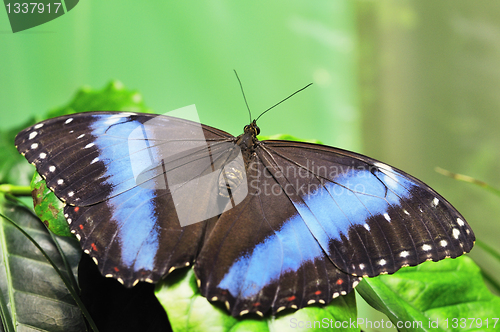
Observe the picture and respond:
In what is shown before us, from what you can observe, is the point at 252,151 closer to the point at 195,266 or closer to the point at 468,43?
the point at 195,266

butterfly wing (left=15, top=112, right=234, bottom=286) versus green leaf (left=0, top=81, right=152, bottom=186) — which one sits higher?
green leaf (left=0, top=81, right=152, bottom=186)

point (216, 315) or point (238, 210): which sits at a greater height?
point (238, 210)

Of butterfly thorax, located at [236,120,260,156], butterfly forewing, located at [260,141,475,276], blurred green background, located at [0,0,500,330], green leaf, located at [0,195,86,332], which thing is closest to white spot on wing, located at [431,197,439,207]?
butterfly forewing, located at [260,141,475,276]

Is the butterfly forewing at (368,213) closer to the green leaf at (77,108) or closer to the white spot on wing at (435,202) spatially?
the white spot on wing at (435,202)

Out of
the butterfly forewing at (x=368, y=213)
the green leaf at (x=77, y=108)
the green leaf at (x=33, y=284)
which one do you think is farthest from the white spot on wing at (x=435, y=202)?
the green leaf at (x=77, y=108)

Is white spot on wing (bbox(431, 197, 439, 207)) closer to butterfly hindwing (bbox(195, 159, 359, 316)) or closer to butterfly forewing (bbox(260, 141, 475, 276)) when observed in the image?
butterfly forewing (bbox(260, 141, 475, 276))

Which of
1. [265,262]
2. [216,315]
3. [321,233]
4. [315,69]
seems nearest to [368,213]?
[321,233]

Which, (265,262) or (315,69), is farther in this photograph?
(315,69)

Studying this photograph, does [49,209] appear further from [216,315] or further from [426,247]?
[426,247]
